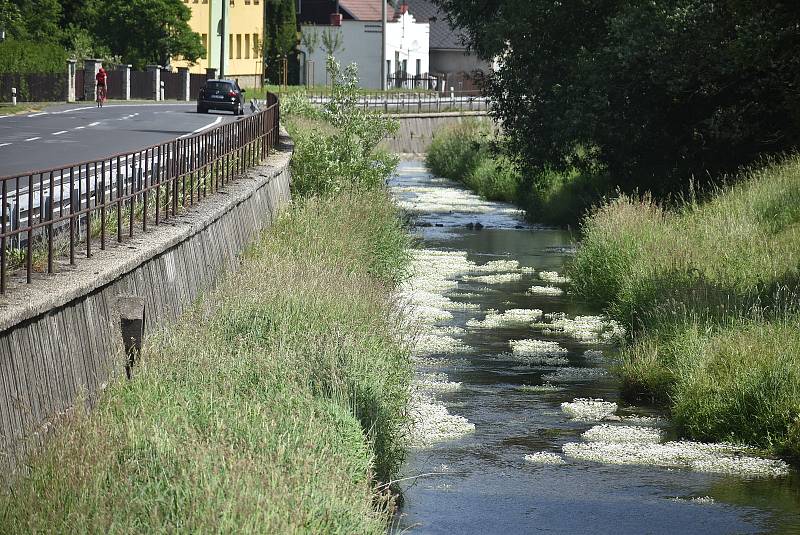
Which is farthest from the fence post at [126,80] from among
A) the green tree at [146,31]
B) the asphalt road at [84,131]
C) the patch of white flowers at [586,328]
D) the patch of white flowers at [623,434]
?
the patch of white flowers at [623,434]

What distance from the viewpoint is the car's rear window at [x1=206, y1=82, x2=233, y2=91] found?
169ft

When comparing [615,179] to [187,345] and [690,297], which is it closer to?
[690,297]

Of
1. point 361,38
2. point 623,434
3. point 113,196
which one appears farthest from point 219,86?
point 361,38

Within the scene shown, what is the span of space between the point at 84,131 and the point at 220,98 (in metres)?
16.4

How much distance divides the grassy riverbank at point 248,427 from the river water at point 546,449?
79 centimetres

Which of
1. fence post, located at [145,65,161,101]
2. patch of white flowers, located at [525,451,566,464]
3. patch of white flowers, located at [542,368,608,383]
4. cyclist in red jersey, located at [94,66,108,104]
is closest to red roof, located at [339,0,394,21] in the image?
fence post, located at [145,65,161,101]

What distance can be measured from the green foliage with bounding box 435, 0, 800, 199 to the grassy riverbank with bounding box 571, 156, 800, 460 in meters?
1.51

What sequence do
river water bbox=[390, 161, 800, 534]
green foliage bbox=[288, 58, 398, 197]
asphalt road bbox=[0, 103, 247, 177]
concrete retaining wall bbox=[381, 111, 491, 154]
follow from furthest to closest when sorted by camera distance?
concrete retaining wall bbox=[381, 111, 491, 154]
asphalt road bbox=[0, 103, 247, 177]
green foliage bbox=[288, 58, 398, 197]
river water bbox=[390, 161, 800, 534]

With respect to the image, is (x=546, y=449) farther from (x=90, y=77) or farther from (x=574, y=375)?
(x=90, y=77)

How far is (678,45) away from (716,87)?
117 cm

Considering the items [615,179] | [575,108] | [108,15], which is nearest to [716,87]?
[575,108]

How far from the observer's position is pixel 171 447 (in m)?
7.72

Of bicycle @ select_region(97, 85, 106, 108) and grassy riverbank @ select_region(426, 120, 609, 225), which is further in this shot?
bicycle @ select_region(97, 85, 106, 108)

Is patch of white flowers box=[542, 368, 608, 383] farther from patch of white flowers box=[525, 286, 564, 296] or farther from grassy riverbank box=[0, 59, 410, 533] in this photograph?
patch of white flowers box=[525, 286, 564, 296]
